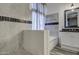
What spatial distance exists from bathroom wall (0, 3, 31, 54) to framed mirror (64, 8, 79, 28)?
471mm

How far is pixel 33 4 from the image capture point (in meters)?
1.00

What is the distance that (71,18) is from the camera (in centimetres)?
108

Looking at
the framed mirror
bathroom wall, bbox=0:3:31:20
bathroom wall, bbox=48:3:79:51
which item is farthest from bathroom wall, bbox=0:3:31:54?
the framed mirror

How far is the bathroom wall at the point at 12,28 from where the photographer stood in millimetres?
920

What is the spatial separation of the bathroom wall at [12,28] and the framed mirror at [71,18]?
0.47 metres

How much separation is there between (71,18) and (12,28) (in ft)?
2.35

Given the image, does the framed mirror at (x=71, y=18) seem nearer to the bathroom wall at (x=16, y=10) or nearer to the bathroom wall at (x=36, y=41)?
the bathroom wall at (x=36, y=41)

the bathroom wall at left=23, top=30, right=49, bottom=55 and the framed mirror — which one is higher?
the framed mirror

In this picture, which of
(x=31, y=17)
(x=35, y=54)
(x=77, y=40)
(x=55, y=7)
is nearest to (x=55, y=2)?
(x=55, y=7)

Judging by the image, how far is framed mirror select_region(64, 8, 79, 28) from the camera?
3.34 ft

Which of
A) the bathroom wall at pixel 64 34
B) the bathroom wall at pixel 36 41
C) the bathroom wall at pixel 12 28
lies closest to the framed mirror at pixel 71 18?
the bathroom wall at pixel 64 34

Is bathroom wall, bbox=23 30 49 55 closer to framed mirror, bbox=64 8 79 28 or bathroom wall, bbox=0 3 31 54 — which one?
bathroom wall, bbox=0 3 31 54

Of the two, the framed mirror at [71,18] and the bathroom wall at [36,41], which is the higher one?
the framed mirror at [71,18]

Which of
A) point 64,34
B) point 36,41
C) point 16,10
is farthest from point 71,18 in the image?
point 16,10
